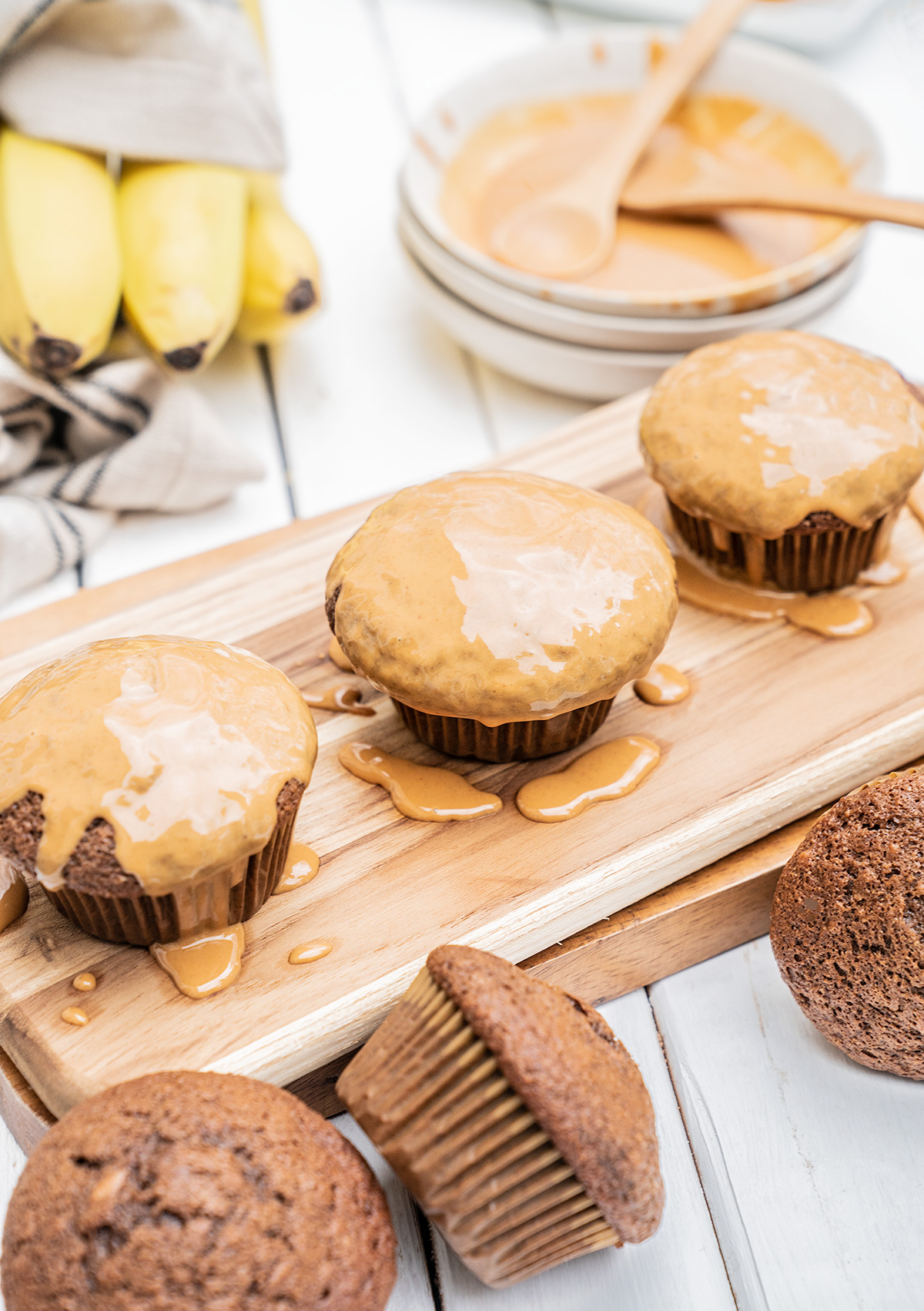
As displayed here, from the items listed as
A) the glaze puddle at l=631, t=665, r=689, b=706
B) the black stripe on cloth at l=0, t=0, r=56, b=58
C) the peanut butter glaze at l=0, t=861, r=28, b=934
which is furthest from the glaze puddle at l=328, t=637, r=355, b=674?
the black stripe on cloth at l=0, t=0, r=56, b=58

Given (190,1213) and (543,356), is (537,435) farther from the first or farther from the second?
(190,1213)

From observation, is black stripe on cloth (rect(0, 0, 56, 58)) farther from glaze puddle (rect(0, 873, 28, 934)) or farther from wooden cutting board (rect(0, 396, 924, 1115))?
glaze puddle (rect(0, 873, 28, 934))

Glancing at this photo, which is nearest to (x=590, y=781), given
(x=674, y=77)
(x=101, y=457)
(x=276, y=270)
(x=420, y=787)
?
(x=420, y=787)

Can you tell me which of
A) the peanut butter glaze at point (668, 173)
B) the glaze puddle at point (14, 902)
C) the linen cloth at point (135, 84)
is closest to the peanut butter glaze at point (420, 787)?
the glaze puddle at point (14, 902)

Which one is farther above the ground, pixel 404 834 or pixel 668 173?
pixel 668 173

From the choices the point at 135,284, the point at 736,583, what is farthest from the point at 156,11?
the point at 736,583

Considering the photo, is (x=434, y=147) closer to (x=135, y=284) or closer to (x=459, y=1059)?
(x=135, y=284)

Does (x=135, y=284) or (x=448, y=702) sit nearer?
(x=448, y=702)
